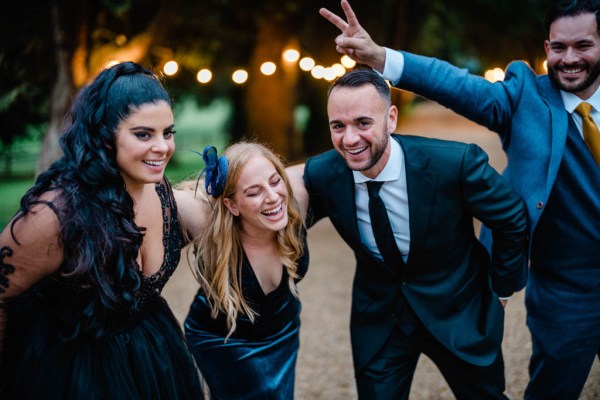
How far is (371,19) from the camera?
10.2 metres

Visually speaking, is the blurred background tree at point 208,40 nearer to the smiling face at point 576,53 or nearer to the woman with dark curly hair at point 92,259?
the woman with dark curly hair at point 92,259

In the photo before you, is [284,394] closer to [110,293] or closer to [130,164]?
[110,293]

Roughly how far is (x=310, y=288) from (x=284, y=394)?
3.67 meters

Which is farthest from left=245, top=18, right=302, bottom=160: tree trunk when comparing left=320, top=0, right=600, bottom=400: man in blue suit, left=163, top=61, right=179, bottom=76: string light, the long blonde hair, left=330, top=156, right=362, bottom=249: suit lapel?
left=320, top=0, right=600, bottom=400: man in blue suit

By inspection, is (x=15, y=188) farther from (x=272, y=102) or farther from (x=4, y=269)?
(x=4, y=269)

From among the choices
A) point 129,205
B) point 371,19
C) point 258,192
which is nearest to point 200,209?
point 258,192

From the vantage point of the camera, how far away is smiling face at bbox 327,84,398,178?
2662mm

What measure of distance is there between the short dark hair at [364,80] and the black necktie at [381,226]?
442 millimetres

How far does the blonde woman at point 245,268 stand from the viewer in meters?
2.89

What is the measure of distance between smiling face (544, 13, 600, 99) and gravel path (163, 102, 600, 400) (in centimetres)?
225

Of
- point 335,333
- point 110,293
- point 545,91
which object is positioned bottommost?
point 335,333

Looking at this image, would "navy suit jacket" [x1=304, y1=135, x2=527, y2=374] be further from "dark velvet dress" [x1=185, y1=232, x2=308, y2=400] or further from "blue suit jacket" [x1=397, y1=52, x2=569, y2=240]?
"dark velvet dress" [x1=185, y1=232, x2=308, y2=400]

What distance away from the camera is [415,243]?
9.00 feet

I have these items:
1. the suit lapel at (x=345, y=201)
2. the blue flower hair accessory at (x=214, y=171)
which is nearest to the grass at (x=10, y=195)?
the blue flower hair accessory at (x=214, y=171)
